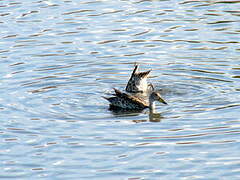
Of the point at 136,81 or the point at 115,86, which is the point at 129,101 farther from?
Result: the point at 115,86

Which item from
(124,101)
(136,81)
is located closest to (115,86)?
(136,81)

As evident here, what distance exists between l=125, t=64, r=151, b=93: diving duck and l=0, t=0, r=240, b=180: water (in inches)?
15.6

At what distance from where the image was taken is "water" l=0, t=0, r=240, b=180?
12.0m

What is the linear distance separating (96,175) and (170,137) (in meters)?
2.11

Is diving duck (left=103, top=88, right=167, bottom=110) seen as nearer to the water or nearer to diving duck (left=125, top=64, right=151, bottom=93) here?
the water

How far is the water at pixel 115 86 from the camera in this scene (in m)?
12.0

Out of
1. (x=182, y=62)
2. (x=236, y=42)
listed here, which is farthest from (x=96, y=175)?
(x=236, y=42)

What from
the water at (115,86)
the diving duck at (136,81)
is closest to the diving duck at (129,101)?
the water at (115,86)

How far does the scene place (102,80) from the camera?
57.8 feet

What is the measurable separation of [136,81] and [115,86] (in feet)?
1.92

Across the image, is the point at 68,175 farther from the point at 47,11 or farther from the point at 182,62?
the point at 47,11

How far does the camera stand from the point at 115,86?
17547 millimetres

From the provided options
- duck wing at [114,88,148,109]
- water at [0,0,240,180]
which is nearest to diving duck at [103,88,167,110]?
duck wing at [114,88,148,109]

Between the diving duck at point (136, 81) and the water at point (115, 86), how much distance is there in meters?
0.40
